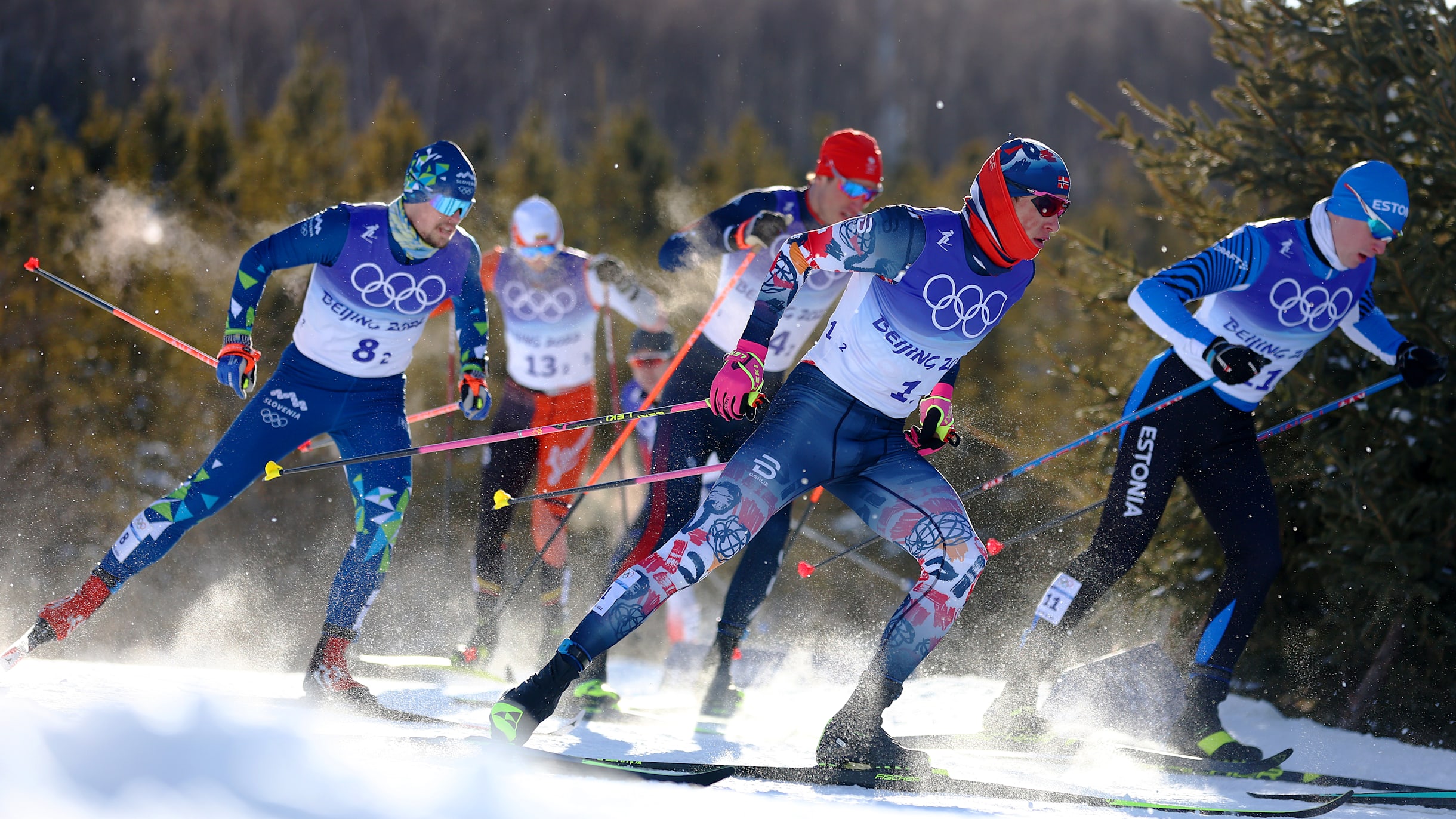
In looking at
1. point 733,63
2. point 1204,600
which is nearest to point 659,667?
point 1204,600

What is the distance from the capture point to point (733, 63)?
55.8 metres

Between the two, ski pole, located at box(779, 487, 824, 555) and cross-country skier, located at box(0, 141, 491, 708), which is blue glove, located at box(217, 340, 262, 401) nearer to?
cross-country skier, located at box(0, 141, 491, 708)

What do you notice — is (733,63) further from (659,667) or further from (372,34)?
(659,667)

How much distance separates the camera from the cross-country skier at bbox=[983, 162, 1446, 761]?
4.09 metres

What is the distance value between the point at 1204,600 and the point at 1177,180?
2.15 metres

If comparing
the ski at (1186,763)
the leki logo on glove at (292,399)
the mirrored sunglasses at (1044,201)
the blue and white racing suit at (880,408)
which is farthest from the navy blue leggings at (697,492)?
the mirrored sunglasses at (1044,201)

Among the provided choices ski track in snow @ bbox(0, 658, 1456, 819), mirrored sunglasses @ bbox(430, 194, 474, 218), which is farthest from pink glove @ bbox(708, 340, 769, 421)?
mirrored sunglasses @ bbox(430, 194, 474, 218)

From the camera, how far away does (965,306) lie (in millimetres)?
3486

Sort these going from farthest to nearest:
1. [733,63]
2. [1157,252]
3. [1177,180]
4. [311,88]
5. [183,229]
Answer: [733,63] < [1157,252] < [311,88] < [183,229] < [1177,180]

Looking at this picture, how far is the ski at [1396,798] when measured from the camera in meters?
3.66

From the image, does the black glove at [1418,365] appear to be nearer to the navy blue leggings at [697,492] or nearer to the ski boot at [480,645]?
the navy blue leggings at [697,492]

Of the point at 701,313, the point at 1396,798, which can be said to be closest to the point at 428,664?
the point at 1396,798

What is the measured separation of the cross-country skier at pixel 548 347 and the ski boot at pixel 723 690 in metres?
0.95

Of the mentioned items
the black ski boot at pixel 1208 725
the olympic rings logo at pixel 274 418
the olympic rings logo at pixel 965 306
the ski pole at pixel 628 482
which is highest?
the olympic rings logo at pixel 965 306
